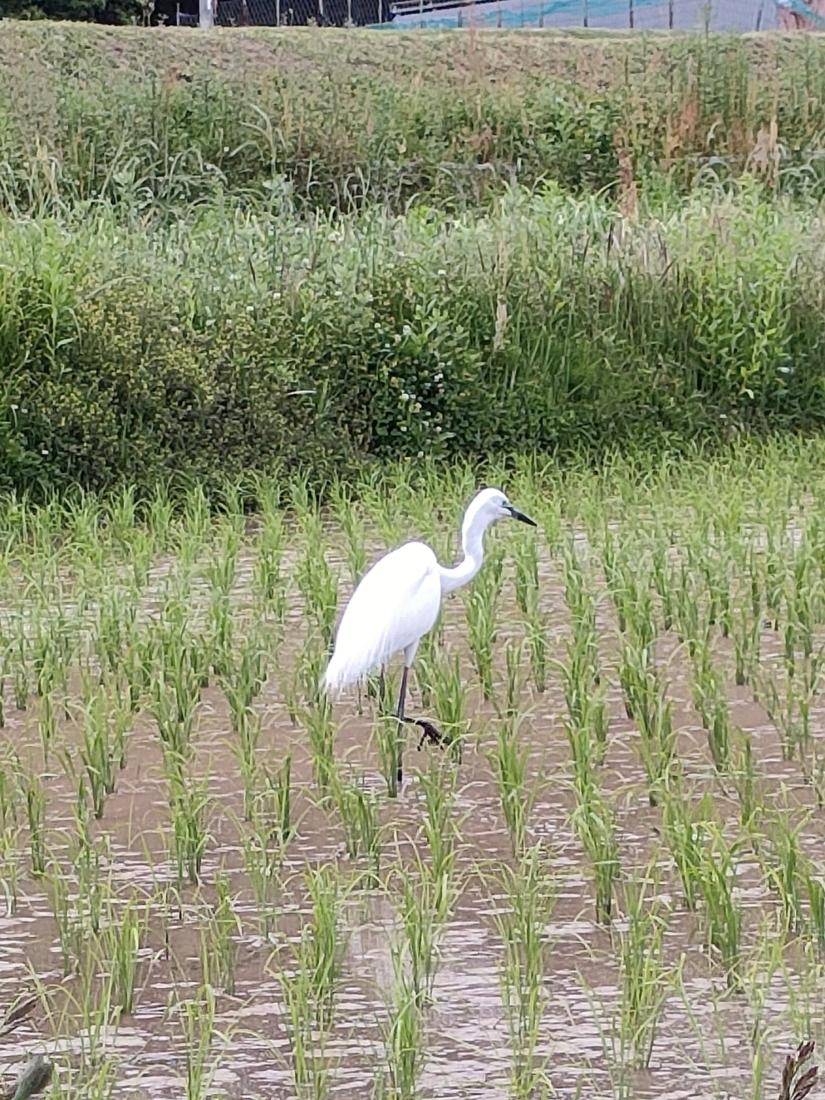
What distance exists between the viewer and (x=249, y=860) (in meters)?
3.31

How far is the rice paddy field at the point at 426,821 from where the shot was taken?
2.74 meters

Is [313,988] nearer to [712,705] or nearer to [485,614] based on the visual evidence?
[712,705]

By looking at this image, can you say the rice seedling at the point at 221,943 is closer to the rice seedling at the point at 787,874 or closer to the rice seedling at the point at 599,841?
the rice seedling at the point at 599,841

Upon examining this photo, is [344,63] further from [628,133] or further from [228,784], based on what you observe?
[228,784]

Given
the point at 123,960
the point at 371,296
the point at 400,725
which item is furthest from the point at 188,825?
the point at 371,296

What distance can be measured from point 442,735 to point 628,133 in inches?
309

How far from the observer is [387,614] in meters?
4.12

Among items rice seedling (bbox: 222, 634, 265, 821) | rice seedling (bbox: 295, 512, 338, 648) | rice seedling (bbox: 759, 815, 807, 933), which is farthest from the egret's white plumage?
rice seedling (bbox: 759, 815, 807, 933)

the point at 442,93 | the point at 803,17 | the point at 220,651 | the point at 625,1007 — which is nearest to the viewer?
the point at 625,1007

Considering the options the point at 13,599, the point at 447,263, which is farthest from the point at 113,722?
the point at 447,263

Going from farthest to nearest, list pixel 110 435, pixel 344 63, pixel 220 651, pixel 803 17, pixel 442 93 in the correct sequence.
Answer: pixel 803 17
pixel 344 63
pixel 442 93
pixel 110 435
pixel 220 651

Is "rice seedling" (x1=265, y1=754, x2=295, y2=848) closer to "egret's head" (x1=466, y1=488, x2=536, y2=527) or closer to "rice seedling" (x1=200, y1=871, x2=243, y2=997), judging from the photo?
"rice seedling" (x1=200, y1=871, x2=243, y2=997)

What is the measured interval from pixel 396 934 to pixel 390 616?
1101 mm

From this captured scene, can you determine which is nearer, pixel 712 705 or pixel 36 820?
pixel 36 820
